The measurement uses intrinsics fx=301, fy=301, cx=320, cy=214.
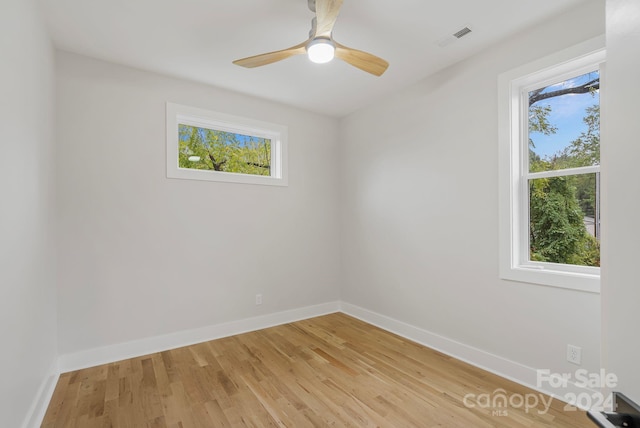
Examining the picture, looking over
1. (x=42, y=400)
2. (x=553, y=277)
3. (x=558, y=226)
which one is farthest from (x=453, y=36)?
(x=42, y=400)

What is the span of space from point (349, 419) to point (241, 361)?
119 cm

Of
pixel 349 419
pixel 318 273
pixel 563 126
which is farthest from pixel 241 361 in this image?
pixel 563 126

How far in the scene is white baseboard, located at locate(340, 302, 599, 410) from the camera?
2104 millimetres

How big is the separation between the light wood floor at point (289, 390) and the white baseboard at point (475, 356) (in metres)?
0.09

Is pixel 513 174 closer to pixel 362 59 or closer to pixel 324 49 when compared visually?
pixel 362 59

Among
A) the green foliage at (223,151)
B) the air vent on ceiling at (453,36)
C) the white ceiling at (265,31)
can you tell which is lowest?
the green foliage at (223,151)

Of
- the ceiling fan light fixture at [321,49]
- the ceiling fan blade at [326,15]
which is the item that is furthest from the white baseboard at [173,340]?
the ceiling fan blade at [326,15]

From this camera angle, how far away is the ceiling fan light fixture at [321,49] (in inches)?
77.0

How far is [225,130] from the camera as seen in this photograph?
347 centimetres

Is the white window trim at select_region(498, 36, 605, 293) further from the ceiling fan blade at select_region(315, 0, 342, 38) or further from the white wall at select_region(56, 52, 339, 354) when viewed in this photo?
the white wall at select_region(56, 52, 339, 354)

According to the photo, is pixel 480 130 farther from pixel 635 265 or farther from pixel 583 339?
pixel 635 265

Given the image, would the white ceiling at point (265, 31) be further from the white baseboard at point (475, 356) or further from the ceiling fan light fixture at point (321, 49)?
the white baseboard at point (475, 356)

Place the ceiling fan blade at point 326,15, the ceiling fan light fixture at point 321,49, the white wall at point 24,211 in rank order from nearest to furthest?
the white wall at point 24,211, the ceiling fan blade at point 326,15, the ceiling fan light fixture at point 321,49

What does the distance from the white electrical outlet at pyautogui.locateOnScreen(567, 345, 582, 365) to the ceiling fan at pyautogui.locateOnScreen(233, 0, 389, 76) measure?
7.80 ft
